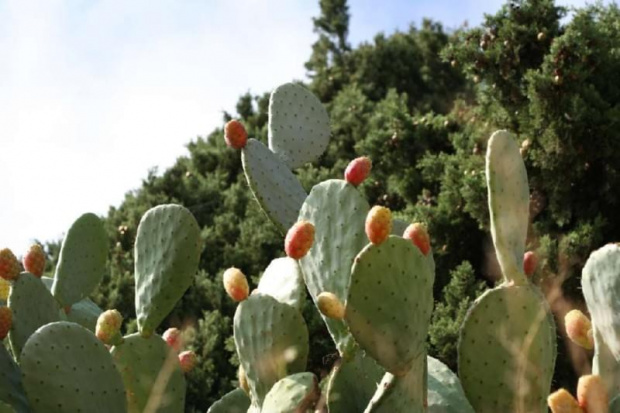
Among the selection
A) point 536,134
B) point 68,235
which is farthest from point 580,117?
point 68,235

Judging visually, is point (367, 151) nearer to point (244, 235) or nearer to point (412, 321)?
point (244, 235)

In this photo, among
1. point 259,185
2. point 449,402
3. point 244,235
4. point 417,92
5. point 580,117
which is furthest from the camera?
point 417,92

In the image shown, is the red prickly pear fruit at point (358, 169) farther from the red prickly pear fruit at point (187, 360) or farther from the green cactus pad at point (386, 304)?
the red prickly pear fruit at point (187, 360)

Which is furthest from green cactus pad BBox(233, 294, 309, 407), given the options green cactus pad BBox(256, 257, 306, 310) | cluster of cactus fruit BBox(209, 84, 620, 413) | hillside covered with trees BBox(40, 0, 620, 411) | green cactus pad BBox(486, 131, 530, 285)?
hillside covered with trees BBox(40, 0, 620, 411)

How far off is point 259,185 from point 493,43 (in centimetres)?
467

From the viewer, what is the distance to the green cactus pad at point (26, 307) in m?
1.84

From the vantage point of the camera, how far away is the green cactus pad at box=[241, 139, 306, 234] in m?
2.16

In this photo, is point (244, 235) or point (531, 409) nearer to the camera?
point (531, 409)

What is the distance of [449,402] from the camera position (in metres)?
1.75

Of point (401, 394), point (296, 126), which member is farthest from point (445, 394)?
point (296, 126)

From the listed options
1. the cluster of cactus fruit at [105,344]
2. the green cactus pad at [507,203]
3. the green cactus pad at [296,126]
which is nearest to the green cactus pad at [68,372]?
the cluster of cactus fruit at [105,344]

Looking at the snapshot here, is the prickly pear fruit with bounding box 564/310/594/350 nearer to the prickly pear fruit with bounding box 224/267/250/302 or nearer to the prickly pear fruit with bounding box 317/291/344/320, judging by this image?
the prickly pear fruit with bounding box 317/291/344/320

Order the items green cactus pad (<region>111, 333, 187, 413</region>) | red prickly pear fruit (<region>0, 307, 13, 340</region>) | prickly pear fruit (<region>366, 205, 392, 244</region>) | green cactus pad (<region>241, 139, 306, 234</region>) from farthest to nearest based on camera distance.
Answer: green cactus pad (<region>241, 139, 306, 234</region>) < green cactus pad (<region>111, 333, 187, 413</region>) < red prickly pear fruit (<region>0, 307, 13, 340</region>) < prickly pear fruit (<region>366, 205, 392, 244</region>)

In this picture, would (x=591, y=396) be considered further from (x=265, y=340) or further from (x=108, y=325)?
(x=108, y=325)
